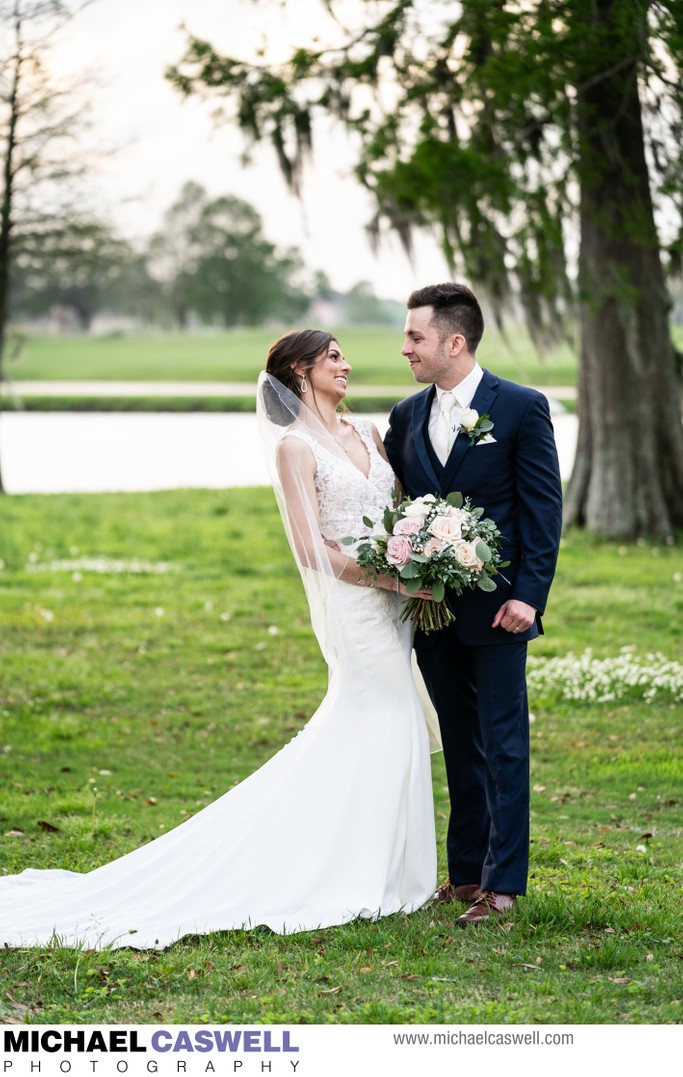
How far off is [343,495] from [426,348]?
2.26ft

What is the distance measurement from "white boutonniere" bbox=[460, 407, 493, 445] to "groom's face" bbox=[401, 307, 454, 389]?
9.3 inches

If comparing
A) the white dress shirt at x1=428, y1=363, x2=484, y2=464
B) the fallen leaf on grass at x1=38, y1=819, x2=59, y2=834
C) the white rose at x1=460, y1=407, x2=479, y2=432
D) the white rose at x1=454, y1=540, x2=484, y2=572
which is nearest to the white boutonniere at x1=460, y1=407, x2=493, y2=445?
the white rose at x1=460, y1=407, x2=479, y2=432

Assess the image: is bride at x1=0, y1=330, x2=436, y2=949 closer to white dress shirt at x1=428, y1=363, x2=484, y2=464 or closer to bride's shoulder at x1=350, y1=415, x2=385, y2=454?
bride's shoulder at x1=350, y1=415, x2=385, y2=454

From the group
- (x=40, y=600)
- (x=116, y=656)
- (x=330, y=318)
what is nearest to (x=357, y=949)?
(x=116, y=656)

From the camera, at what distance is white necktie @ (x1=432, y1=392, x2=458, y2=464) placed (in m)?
4.98

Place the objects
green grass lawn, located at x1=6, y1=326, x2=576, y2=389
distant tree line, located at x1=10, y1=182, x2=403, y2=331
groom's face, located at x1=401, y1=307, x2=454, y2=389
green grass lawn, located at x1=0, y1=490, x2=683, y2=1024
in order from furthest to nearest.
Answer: distant tree line, located at x1=10, y1=182, x2=403, y2=331 < green grass lawn, located at x1=6, y1=326, x2=576, y2=389 < groom's face, located at x1=401, y1=307, x2=454, y2=389 < green grass lawn, located at x1=0, y1=490, x2=683, y2=1024

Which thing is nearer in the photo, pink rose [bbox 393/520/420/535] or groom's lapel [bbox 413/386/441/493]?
pink rose [bbox 393/520/420/535]

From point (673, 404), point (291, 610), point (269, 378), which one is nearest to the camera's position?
point (269, 378)

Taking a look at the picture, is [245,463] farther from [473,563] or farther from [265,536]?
[473,563]

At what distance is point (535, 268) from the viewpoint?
42.9 feet

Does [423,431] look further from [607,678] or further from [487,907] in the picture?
[607,678]

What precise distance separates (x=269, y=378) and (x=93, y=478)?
18.3 m

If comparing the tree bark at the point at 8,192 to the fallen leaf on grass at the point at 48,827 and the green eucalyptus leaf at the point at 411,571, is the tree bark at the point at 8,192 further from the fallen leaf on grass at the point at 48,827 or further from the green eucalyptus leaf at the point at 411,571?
the green eucalyptus leaf at the point at 411,571

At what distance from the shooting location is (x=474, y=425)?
4.79 meters
